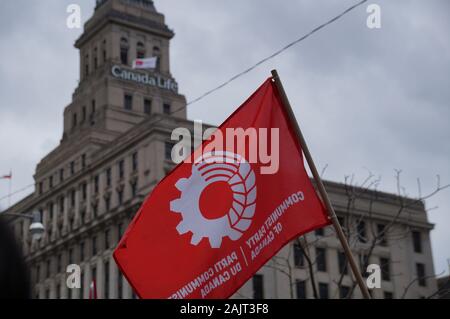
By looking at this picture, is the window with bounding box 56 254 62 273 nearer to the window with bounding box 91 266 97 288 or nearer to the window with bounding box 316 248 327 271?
the window with bounding box 91 266 97 288

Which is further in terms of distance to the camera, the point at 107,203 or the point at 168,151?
the point at 107,203

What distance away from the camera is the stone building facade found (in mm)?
72312

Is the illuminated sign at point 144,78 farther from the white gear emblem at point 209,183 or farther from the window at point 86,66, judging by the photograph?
the white gear emblem at point 209,183

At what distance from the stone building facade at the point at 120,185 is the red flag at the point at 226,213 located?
5613 centimetres

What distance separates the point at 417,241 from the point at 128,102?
103 feet

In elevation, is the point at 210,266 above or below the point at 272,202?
below

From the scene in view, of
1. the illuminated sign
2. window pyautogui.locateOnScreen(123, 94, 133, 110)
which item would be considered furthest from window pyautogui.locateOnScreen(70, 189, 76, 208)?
the illuminated sign

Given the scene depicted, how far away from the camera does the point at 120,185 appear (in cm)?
7556

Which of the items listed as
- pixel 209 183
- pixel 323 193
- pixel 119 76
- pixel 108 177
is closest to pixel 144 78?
pixel 119 76

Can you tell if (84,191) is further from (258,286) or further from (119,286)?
(258,286)
